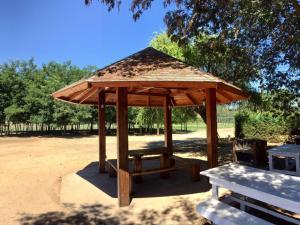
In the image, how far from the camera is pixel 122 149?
6.31m

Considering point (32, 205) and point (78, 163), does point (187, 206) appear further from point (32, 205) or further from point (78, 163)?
point (78, 163)

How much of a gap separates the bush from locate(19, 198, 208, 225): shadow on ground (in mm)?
15737

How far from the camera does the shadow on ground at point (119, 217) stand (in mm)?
5291

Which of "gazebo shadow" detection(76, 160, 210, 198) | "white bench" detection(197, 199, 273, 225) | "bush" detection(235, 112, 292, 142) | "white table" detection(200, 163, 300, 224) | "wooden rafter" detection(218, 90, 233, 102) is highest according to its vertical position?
"wooden rafter" detection(218, 90, 233, 102)

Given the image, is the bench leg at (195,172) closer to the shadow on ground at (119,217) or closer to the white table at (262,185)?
the shadow on ground at (119,217)

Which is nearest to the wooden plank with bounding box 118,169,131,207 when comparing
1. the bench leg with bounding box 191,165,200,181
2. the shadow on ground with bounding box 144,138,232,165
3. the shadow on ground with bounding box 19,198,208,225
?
the shadow on ground with bounding box 19,198,208,225

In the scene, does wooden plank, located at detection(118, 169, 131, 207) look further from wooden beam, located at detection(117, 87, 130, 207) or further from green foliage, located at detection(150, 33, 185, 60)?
green foliage, located at detection(150, 33, 185, 60)

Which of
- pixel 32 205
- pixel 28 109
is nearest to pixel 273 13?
pixel 32 205

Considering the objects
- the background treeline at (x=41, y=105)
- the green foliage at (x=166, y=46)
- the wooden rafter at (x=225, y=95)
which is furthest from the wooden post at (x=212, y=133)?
the background treeline at (x=41, y=105)

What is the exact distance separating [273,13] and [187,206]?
6.82 meters

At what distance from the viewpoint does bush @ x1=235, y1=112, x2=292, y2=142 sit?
65.5 ft

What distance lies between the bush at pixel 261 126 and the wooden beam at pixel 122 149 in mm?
15613

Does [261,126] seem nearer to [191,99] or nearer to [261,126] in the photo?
[261,126]

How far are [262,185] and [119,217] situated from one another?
279cm
